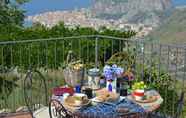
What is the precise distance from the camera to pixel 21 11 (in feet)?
59.2

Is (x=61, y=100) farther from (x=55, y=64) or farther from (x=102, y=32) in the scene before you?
(x=102, y=32)

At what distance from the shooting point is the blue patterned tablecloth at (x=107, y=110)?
192 inches

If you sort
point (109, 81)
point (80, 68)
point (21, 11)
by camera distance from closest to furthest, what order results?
1. point (109, 81)
2. point (80, 68)
3. point (21, 11)

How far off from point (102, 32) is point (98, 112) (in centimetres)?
589

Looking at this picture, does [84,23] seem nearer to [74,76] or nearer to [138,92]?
[74,76]

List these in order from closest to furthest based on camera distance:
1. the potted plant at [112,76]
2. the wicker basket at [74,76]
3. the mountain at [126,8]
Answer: the potted plant at [112,76] → the wicker basket at [74,76] → the mountain at [126,8]

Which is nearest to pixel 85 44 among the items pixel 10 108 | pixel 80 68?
pixel 10 108

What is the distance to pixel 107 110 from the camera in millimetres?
4988

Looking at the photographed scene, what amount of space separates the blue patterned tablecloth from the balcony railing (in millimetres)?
1540

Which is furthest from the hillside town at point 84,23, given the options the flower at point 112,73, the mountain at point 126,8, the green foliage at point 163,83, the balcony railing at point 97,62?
the mountain at point 126,8

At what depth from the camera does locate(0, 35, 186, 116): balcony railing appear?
6.92 metres

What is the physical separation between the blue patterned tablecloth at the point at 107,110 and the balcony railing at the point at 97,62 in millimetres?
1540

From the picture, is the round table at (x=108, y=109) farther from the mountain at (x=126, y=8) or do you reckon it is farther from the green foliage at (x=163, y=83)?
the mountain at (x=126, y=8)

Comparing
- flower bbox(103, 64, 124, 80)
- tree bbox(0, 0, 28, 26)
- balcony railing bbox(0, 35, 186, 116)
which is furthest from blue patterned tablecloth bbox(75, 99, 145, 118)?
tree bbox(0, 0, 28, 26)
